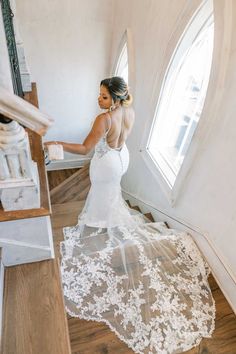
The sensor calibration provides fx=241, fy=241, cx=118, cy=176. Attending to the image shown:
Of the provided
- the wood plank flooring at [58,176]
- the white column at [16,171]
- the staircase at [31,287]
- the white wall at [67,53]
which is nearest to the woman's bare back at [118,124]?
the staircase at [31,287]

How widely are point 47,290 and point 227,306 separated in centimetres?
137

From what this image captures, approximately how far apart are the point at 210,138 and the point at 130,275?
4.19 feet

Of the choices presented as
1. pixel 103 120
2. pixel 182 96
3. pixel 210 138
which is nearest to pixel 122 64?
pixel 182 96

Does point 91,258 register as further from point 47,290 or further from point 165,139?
point 165,139

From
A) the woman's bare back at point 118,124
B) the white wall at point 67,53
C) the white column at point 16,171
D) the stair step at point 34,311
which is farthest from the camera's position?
the white wall at point 67,53

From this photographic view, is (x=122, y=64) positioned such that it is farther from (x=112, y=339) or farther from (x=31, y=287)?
(x=112, y=339)

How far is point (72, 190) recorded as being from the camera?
4.54 metres

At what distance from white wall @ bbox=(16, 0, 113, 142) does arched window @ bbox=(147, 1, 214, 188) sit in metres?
2.21

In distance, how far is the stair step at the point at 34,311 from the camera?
1.22m

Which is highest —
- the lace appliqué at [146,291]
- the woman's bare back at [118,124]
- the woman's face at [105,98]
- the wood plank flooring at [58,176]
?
the woman's face at [105,98]

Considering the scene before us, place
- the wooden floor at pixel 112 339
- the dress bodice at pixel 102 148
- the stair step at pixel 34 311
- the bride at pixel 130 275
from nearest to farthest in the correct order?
the stair step at pixel 34 311 < the wooden floor at pixel 112 339 < the bride at pixel 130 275 < the dress bodice at pixel 102 148

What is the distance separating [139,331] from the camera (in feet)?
5.09

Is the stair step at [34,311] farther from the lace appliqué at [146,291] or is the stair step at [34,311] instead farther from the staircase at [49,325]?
the lace appliqué at [146,291]

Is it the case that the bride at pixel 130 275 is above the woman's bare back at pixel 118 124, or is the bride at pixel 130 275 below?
below
